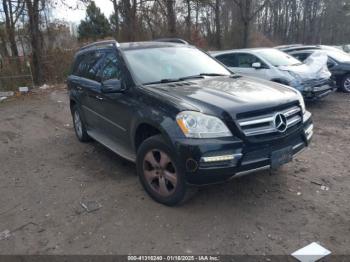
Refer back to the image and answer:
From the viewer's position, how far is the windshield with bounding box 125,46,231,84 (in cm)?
441

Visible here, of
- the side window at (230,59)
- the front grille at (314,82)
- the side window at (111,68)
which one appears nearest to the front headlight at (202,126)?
the side window at (111,68)

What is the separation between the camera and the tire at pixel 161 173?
11.6 feet

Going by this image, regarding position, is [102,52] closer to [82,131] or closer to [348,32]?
[82,131]

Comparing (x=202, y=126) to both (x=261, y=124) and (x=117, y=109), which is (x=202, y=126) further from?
(x=117, y=109)

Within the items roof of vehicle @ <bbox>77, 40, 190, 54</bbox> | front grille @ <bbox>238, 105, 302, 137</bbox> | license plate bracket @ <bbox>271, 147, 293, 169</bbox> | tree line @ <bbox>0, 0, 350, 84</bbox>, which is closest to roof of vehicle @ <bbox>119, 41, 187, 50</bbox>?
roof of vehicle @ <bbox>77, 40, 190, 54</bbox>

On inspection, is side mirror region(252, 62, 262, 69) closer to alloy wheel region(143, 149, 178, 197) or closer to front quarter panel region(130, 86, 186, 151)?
front quarter panel region(130, 86, 186, 151)

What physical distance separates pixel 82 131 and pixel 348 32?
189ft

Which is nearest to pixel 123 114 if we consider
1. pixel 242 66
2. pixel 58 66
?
pixel 242 66

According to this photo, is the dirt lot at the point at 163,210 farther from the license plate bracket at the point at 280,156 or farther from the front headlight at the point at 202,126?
the front headlight at the point at 202,126

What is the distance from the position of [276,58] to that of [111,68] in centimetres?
594

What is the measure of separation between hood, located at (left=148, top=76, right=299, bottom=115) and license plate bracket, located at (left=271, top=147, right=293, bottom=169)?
0.48 m

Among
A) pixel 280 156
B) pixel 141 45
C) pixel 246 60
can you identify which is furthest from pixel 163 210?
pixel 246 60

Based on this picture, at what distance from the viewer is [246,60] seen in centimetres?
968

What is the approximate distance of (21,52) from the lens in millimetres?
15031
